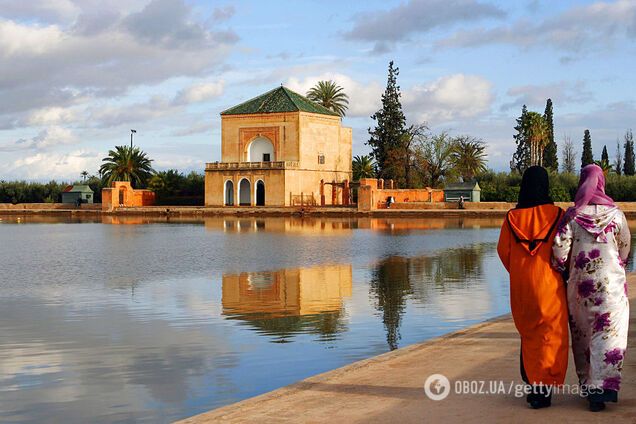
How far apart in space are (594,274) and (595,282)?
0.17 feet

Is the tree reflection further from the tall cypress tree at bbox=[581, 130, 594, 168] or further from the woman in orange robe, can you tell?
the tall cypress tree at bbox=[581, 130, 594, 168]

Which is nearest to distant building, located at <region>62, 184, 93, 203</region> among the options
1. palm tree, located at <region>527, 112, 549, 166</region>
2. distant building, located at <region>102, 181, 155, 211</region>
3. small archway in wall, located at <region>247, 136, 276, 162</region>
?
distant building, located at <region>102, 181, 155, 211</region>

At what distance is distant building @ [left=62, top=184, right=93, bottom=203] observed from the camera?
66188 mm

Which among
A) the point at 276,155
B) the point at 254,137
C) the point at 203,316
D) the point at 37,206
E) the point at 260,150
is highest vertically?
the point at 254,137

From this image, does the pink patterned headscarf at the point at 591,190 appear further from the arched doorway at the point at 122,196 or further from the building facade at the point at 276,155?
the arched doorway at the point at 122,196

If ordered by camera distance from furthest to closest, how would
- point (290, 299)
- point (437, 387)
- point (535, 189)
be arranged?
point (290, 299), point (437, 387), point (535, 189)

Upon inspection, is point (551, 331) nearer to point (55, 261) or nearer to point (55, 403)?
point (55, 403)

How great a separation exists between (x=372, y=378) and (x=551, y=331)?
1.58 m

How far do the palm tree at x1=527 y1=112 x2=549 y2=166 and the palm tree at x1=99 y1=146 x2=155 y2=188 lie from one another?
30030mm

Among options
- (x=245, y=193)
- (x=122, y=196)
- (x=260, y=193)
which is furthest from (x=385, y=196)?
(x=122, y=196)

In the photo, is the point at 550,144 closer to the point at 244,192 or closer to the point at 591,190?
the point at 244,192

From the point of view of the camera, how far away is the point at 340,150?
6253 cm

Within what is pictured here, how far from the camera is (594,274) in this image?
5.38 metres

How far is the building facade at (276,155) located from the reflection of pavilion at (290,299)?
36.8 m
